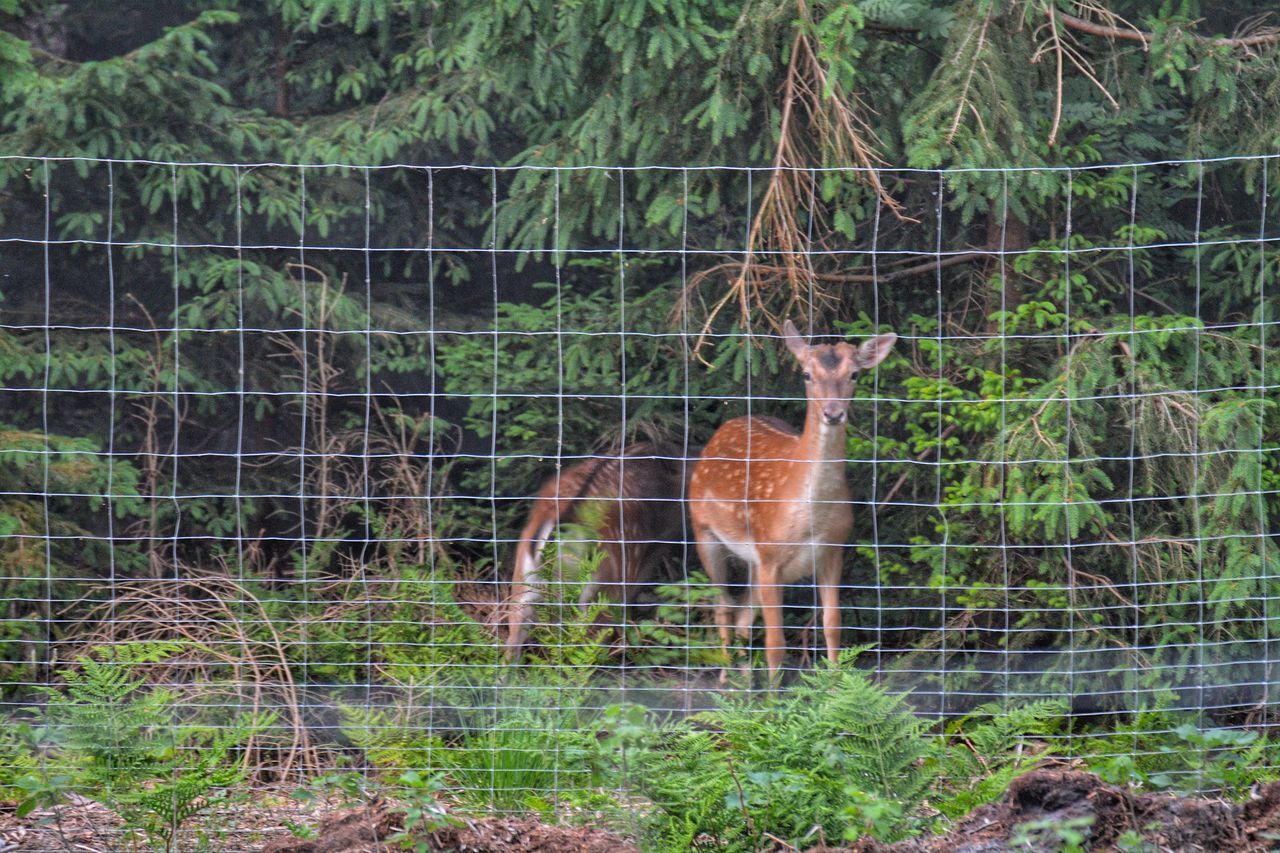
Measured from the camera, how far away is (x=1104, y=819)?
3.92m

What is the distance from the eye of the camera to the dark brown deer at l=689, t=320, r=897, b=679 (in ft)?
22.3

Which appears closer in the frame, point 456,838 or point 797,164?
point 456,838

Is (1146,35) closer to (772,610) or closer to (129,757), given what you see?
(772,610)

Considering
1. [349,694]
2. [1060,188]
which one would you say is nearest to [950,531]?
[1060,188]

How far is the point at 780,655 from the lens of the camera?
7.03 metres

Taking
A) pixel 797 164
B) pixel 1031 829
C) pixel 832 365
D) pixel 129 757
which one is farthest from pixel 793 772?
pixel 797 164

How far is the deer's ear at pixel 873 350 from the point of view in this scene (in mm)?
6594

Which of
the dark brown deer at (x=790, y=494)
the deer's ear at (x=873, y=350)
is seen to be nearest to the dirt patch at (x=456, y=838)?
the dark brown deer at (x=790, y=494)

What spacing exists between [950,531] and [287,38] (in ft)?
17.4

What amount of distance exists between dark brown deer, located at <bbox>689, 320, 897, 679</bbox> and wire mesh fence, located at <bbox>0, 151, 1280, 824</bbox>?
0.28ft

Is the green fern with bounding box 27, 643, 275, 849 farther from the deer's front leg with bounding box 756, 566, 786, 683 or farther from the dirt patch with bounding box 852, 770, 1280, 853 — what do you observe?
the deer's front leg with bounding box 756, 566, 786, 683

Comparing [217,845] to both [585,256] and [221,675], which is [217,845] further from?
[585,256]

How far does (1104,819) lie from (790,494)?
134 inches

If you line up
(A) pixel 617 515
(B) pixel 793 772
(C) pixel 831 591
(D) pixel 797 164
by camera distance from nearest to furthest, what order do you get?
(B) pixel 793 772
(D) pixel 797 164
(C) pixel 831 591
(A) pixel 617 515
